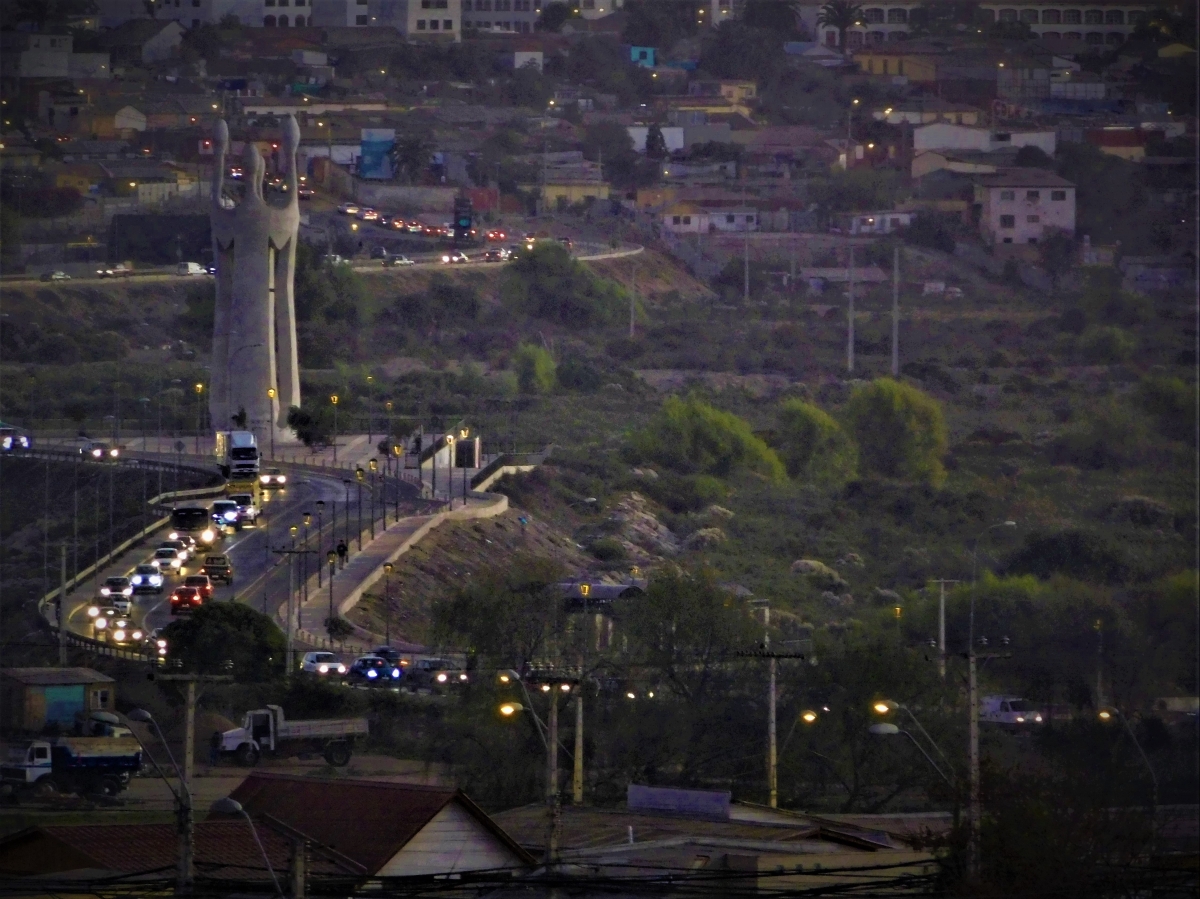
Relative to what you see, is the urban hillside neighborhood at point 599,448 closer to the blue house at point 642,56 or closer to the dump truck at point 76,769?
the dump truck at point 76,769

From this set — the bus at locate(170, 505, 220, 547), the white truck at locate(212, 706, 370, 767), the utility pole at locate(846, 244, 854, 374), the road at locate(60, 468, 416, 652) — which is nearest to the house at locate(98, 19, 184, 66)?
the utility pole at locate(846, 244, 854, 374)

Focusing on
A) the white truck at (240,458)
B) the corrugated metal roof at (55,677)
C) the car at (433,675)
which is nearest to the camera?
the corrugated metal roof at (55,677)

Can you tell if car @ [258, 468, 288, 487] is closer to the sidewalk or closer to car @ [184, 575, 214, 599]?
the sidewalk

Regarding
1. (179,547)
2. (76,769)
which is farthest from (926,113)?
(76,769)

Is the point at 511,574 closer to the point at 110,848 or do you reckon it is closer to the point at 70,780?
the point at 70,780

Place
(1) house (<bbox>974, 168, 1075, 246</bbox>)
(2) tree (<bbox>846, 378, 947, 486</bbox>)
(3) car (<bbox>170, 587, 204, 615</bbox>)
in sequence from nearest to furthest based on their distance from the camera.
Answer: (3) car (<bbox>170, 587, 204, 615</bbox>)
(2) tree (<bbox>846, 378, 947, 486</bbox>)
(1) house (<bbox>974, 168, 1075, 246</bbox>)

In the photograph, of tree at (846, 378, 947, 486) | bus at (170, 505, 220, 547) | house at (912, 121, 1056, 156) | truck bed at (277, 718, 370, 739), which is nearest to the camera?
truck bed at (277, 718, 370, 739)

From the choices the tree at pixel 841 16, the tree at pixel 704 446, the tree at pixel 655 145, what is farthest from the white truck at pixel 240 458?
the tree at pixel 841 16
